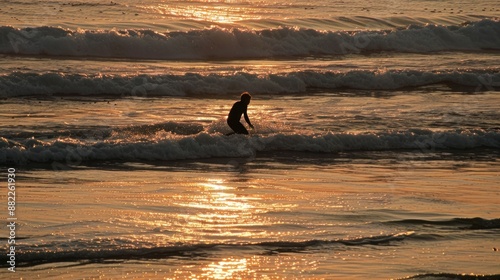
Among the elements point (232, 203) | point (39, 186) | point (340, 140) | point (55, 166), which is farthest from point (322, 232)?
point (340, 140)

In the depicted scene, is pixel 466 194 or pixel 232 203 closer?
pixel 232 203

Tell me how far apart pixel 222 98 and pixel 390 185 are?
31.9 ft

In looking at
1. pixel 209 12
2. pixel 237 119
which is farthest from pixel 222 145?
pixel 209 12

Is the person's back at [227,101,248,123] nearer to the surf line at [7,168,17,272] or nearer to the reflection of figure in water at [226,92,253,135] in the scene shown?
the reflection of figure in water at [226,92,253,135]

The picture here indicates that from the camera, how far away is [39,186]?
1185 centimetres

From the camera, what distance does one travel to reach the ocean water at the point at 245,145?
29.4 feet

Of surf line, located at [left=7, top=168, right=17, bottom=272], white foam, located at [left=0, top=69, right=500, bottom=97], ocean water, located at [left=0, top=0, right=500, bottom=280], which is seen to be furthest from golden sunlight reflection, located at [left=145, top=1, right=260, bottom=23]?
surf line, located at [left=7, top=168, right=17, bottom=272]

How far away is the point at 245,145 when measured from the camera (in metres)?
15.7

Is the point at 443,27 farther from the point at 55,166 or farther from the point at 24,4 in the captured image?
the point at 55,166

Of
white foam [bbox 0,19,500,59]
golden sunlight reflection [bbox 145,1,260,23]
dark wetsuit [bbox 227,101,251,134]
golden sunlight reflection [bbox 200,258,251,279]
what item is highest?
golden sunlight reflection [bbox 145,1,260,23]

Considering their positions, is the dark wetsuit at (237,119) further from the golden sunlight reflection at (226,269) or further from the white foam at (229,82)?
the golden sunlight reflection at (226,269)

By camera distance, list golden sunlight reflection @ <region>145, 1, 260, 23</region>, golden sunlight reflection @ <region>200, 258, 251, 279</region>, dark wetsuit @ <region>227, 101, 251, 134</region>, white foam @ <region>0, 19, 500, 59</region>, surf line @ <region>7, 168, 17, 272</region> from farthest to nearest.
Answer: golden sunlight reflection @ <region>145, 1, 260, 23</region>
white foam @ <region>0, 19, 500, 59</region>
dark wetsuit @ <region>227, 101, 251, 134</region>
surf line @ <region>7, 168, 17, 272</region>
golden sunlight reflection @ <region>200, 258, 251, 279</region>

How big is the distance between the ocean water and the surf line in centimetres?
3

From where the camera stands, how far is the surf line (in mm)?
8438
